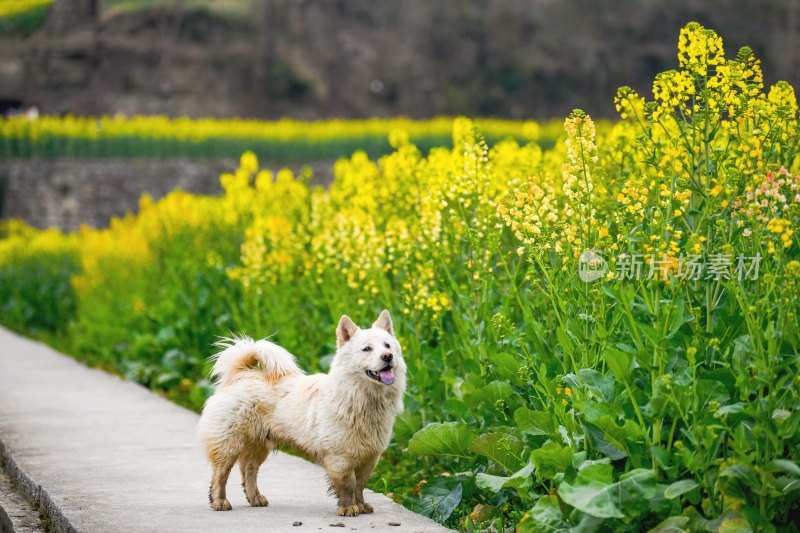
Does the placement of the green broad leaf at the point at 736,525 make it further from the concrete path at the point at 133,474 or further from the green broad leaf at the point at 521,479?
the concrete path at the point at 133,474

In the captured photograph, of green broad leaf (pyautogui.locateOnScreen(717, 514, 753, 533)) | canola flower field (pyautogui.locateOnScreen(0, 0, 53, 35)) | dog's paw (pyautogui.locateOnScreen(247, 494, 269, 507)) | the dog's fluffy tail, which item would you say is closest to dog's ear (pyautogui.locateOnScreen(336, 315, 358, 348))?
the dog's fluffy tail

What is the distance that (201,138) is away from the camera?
25.0 metres

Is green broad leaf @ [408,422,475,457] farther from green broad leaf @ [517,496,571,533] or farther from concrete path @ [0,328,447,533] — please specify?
green broad leaf @ [517,496,571,533]

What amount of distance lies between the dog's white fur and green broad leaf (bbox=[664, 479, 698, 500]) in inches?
51.1

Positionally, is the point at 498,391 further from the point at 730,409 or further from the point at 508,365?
the point at 730,409

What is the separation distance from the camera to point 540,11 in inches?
1474

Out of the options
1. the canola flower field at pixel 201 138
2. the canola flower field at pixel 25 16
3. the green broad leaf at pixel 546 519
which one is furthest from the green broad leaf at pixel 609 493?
the canola flower field at pixel 25 16

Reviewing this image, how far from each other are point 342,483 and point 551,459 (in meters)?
1.02

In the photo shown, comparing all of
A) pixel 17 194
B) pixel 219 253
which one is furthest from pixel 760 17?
pixel 219 253

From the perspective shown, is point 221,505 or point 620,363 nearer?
point 620,363

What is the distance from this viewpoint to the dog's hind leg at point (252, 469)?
506 cm

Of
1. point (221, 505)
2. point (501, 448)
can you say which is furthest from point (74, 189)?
point (501, 448)

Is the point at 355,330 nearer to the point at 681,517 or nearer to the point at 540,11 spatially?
the point at 681,517

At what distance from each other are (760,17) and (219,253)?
2969 centimetres
